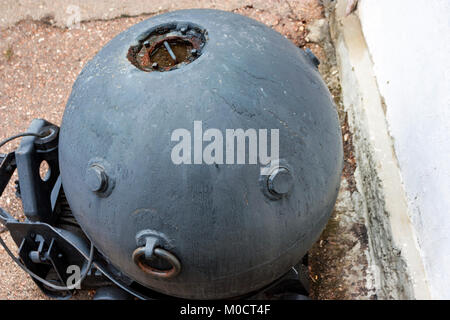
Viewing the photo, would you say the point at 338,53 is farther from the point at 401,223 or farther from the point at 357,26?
the point at 401,223

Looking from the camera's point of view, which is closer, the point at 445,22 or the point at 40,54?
the point at 445,22

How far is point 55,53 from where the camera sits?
3852 millimetres

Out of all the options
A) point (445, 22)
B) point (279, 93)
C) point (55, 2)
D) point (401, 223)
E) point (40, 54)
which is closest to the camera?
point (279, 93)

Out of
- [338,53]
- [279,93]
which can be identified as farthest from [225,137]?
[338,53]

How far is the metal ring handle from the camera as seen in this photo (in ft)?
5.05

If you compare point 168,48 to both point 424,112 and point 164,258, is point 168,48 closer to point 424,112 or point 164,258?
point 164,258

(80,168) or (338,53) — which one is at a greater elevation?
(338,53)

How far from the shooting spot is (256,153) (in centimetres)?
154

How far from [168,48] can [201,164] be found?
1.81 ft

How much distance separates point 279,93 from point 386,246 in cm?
128

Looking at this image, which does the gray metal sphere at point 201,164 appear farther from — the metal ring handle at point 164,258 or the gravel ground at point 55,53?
the gravel ground at point 55,53

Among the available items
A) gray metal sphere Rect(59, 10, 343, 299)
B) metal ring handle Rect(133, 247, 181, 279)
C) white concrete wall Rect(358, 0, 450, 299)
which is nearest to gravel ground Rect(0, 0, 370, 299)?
white concrete wall Rect(358, 0, 450, 299)

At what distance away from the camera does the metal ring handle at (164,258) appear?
154 cm

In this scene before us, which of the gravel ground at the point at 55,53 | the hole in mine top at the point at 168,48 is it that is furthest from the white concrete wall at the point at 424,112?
the hole in mine top at the point at 168,48
